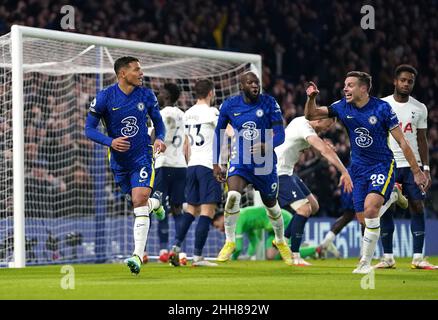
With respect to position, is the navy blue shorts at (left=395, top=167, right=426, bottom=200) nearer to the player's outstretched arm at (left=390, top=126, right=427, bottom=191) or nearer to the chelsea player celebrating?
the player's outstretched arm at (left=390, top=126, right=427, bottom=191)

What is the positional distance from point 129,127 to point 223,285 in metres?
2.22

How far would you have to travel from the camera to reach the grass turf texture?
8.05 meters

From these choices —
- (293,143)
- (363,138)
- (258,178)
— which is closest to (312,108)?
(363,138)

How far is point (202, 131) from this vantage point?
1376 centimetres

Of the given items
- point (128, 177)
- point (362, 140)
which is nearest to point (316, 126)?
point (362, 140)

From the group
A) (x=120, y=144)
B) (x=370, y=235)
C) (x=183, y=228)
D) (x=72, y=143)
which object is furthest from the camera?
(x=72, y=143)

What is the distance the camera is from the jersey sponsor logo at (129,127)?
34.8 ft

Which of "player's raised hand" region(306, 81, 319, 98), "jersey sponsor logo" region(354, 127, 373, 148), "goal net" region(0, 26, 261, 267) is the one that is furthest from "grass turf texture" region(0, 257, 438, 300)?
"goal net" region(0, 26, 261, 267)

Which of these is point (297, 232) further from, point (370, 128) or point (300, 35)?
point (300, 35)

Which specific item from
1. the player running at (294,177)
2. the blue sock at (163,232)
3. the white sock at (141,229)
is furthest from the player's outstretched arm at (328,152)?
the white sock at (141,229)

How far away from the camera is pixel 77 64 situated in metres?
16.3
